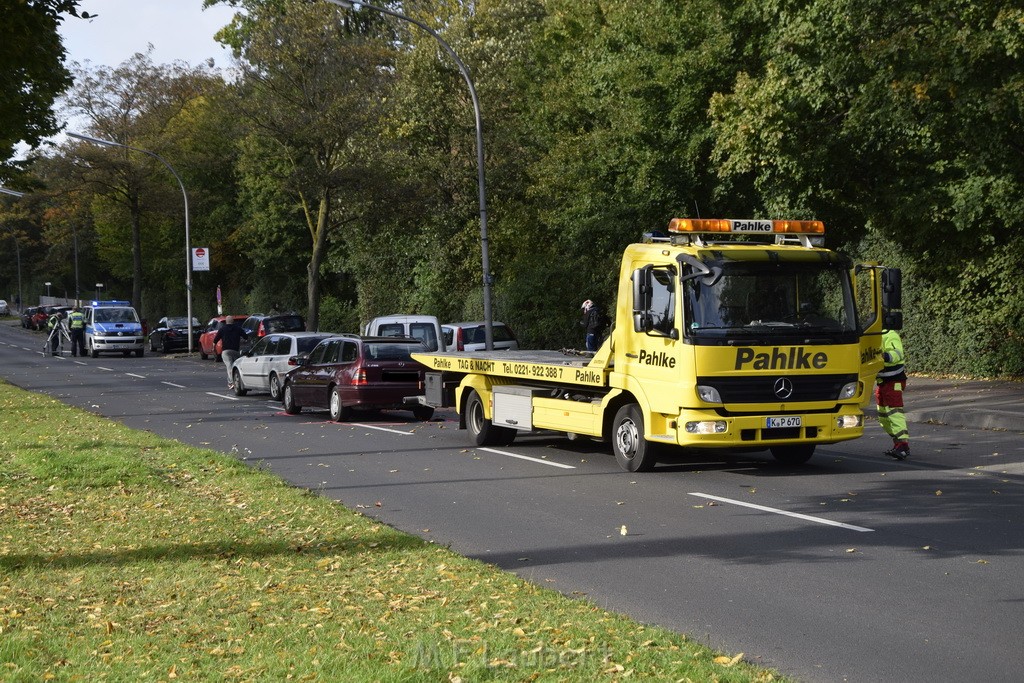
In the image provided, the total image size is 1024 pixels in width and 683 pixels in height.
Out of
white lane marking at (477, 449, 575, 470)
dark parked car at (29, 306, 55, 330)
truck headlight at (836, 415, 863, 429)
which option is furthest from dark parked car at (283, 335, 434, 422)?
dark parked car at (29, 306, 55, 330)

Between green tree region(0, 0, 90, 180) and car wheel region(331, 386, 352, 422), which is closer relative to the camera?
green tree region(0, 0, 90, 180)

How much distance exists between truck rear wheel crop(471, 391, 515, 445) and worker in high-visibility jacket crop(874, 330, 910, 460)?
5.04 m

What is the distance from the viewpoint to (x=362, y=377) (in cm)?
2109

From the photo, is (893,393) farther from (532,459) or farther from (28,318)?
(28,318)

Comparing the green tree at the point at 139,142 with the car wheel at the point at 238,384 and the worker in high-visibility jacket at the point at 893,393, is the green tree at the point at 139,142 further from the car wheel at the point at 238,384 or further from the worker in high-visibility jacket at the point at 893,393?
the worker in high-visibility jacket at the point at 893,393

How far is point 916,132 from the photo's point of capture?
2364 centimetres

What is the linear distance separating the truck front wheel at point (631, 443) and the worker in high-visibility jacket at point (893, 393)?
10.3 ft

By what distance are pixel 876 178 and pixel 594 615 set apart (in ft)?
73.5

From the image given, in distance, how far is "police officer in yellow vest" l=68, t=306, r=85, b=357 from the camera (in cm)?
4988

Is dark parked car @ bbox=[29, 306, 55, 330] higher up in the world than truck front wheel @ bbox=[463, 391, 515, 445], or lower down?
higher up

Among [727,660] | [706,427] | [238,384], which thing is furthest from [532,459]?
[238,384]

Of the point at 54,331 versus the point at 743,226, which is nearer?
the point at 743,226

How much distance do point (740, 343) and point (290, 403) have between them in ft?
41.2

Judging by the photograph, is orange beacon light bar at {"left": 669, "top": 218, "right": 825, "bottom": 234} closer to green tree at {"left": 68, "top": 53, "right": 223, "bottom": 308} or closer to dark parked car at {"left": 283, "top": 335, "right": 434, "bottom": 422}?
dark parked car at {"left": 283, "top": 335, "right": 434, "bottom": 422}
